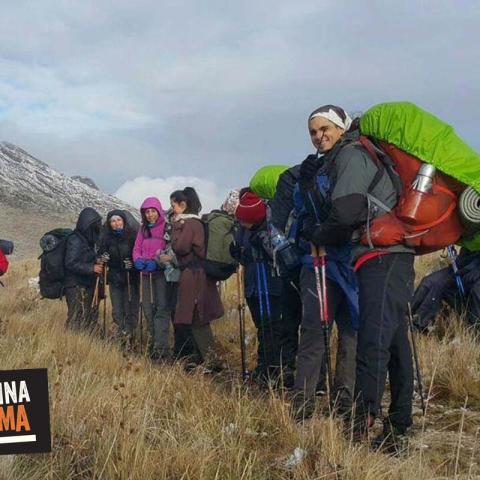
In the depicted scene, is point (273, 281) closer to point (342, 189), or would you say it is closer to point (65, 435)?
point (342, 189)

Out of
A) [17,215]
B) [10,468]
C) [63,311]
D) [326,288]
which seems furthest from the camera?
[17,215]

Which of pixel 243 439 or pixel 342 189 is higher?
pixel 342 189

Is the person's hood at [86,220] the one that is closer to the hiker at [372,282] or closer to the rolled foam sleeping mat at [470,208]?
the hiker at [372,282]

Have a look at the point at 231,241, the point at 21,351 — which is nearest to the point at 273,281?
the point at 231,241

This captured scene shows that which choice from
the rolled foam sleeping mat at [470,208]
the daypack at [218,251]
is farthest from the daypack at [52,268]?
the rolled foam sleeping mat at [470,208]

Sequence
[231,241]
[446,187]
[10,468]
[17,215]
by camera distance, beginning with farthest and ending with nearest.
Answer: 1. [17,215]
2. [231,241]
3. [446,187]
4. [10,468]

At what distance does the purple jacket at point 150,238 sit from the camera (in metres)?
7.90

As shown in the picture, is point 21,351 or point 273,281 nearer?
point 21,351

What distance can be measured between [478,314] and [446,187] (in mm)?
3286

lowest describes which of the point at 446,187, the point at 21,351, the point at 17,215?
the point at 21,351

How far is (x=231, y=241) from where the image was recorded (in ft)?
23.0

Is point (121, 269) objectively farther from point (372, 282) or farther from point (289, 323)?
point (372, 282)

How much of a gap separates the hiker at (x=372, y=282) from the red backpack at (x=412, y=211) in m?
0.05

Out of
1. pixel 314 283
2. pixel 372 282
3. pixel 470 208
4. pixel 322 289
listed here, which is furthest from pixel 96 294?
pixel 470 208
